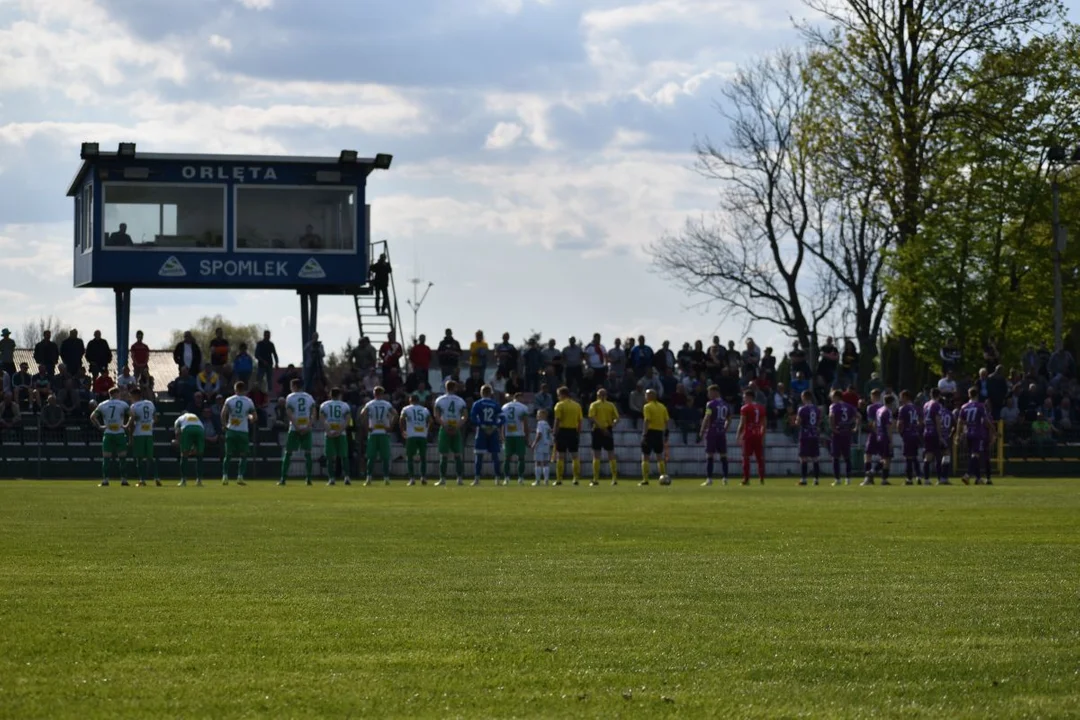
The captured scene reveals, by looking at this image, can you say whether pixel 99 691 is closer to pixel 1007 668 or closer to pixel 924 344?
pixel 1007 668

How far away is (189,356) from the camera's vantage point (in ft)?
138

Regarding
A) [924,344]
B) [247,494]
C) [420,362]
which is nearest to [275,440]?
[420,362]

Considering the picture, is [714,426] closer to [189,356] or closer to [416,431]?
[416,431]

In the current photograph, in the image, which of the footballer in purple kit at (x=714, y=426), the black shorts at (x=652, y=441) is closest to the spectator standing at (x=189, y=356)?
the black shorts at (x=652, y=441)

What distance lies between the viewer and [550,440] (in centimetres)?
3819

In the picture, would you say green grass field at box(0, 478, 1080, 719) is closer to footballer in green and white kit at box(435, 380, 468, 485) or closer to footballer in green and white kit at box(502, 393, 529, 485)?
footballer in green and white kit at box(435, 380, 468, 485)

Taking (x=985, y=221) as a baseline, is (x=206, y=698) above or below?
below

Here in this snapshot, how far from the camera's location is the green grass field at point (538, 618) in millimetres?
7348

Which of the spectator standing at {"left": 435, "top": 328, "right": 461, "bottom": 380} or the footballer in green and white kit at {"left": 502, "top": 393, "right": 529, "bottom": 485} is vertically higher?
the spectator standing at {"left": 435, "top": 328, "right": 461, "bottom": 380}

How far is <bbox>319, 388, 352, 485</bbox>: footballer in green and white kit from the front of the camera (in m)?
34.7

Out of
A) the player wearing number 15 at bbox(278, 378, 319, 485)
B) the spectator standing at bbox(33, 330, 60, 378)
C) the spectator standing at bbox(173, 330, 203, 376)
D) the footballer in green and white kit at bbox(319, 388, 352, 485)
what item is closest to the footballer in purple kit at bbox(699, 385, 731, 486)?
the footballer in green and white kit at bbox(319, 388, 352, 485)

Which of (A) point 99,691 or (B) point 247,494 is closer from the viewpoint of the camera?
(A) point 99,691

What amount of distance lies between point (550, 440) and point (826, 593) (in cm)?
2671

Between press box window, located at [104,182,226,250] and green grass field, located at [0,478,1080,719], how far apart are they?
27.4m
